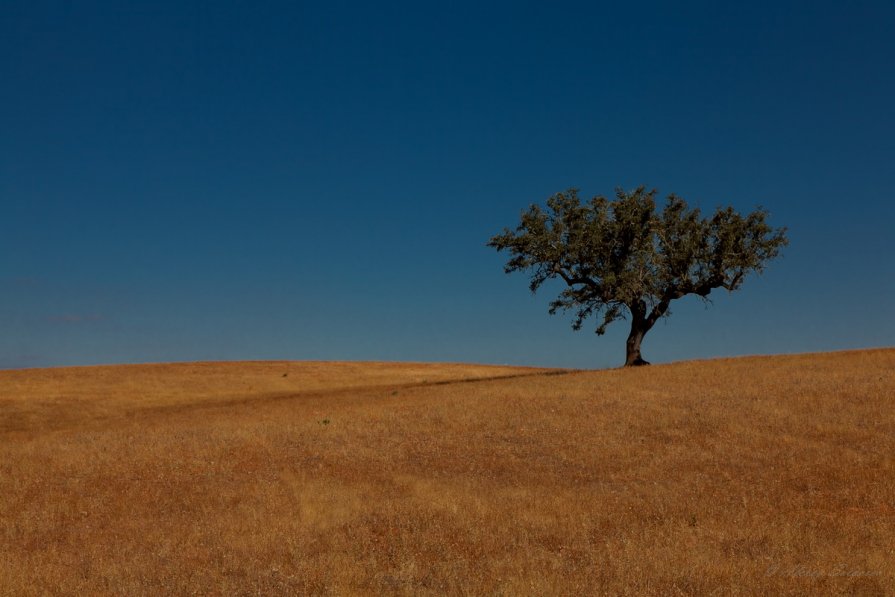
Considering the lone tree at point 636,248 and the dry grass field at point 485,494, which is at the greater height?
the lone tree at point 636,248

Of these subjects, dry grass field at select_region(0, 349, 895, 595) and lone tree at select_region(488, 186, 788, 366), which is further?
lone tree at select_region(488, 186, 788, 366)

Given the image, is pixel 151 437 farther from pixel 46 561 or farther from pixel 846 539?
pixel 846 539

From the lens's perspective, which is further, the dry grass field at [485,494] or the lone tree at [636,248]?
the lone tree at [636,248]

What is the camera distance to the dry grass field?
37.4 ft

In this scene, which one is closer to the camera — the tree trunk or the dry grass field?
the dry grass field

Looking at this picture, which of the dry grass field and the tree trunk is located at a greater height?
the tree trunk

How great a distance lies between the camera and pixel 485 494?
17781mm

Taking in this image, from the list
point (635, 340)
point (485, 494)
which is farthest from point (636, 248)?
point (485, 494)

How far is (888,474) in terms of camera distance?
18.5 m

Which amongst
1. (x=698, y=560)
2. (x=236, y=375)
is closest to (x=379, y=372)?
(x=236, y=375)

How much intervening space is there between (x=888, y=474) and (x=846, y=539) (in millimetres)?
7210

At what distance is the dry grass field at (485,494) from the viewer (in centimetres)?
1141

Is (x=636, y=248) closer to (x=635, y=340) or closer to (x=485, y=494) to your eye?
(x=635, y=340)

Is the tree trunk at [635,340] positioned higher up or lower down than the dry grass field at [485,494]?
higher up
